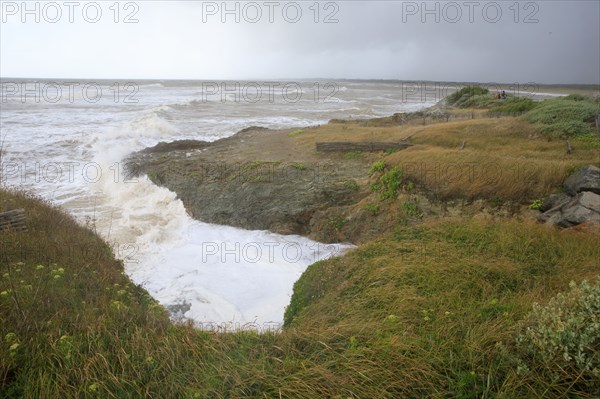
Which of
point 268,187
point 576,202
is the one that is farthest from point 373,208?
point 576,202

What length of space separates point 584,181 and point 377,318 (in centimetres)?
649

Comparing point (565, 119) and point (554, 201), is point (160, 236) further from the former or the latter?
point (565, 119)

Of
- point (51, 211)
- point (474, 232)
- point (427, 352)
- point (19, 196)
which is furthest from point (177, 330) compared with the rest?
point (19, 196)

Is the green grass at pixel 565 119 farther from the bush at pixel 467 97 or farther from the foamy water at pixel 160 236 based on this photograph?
A: the bush at pixel 467 97

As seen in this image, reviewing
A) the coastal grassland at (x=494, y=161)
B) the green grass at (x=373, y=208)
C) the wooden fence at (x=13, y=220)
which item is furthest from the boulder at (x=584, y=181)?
the wooden fence at (x=13, y=220)

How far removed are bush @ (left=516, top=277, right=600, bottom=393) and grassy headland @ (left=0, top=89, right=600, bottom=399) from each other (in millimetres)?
13

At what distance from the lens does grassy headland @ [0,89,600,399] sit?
3.08 meters

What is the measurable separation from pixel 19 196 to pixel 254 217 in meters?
6.40

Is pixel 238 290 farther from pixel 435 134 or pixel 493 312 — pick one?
pixel 435 134

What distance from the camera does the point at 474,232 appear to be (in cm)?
725

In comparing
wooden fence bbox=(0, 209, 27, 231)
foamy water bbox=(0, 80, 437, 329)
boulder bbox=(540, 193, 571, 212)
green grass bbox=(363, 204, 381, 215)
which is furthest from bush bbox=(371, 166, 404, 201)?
wooden fence bbox=(0, 209, 27, 231)

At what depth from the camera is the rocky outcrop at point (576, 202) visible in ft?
24.0

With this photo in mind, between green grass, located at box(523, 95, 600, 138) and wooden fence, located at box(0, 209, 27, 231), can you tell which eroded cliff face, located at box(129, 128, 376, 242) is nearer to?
wooden fence, located at box(0, 209, 27, 231)

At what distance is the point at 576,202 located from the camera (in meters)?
7.77
